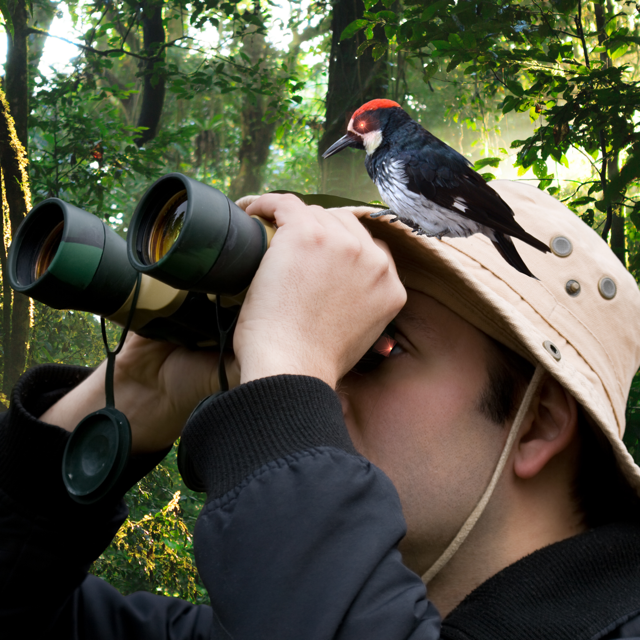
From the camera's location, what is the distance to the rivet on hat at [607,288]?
0.98m

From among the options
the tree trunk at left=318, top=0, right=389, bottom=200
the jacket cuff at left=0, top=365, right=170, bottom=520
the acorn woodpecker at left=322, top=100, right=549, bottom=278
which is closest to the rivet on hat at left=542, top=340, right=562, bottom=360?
the acorn woodpecker at left=322, top=100, right=549, bottom=278

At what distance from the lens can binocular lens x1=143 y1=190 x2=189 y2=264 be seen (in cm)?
76

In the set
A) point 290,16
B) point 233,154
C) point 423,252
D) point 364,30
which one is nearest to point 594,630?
point 423,252

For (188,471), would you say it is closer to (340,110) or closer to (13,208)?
(13,208)

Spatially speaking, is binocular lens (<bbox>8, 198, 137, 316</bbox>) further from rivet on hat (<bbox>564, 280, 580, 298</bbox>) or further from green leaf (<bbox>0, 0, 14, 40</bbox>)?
green leaf (<bbox>0, 0, 14, 40</bbox>)

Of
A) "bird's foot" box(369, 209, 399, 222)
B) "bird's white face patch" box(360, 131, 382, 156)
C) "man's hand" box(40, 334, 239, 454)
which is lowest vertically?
"man's hand" box(40, 334, 239, 454)

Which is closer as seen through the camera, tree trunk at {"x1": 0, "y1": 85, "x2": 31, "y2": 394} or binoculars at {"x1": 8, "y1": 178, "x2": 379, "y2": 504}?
binoculars at {"x1": 8, "y1": 178, "x2": 379, "y2": 504}

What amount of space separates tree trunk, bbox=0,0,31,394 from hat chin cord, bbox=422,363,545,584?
1148 mm

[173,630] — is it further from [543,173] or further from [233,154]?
[233,154]

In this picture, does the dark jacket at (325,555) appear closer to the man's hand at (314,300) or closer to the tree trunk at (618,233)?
the man's hand at (314,300)

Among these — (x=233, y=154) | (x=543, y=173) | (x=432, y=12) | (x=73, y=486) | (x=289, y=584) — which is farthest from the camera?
(x=233, y=154)

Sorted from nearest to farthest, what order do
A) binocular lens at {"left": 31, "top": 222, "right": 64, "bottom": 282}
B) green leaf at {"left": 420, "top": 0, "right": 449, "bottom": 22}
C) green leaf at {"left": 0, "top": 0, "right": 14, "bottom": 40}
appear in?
binocular lens at {"left": 31, "top": 222, "right": 64, "bottom": 282} → green leaf at {"left": 420, "top": 0, "right": 449, "bottom": 22} → green leaf at {"left": 0, "top": 0, "right": 14, "bottom": 40}

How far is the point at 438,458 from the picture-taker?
877mm

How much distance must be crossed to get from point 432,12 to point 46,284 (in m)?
1.02
